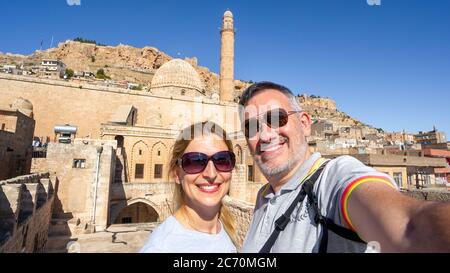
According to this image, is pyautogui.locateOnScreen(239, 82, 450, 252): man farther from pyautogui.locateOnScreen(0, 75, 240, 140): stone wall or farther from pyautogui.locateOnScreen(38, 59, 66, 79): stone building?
pyautogui.locateOnScreen(38, 59, 66, 79): stone building

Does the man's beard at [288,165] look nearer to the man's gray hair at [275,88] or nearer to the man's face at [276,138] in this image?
the man's face at [276,138]

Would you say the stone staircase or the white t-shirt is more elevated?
the white t-shirt

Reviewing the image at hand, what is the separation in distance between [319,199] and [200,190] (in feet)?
3.00

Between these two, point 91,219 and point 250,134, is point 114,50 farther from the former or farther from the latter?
point 250,134

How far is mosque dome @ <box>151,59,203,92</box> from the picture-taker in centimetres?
2814

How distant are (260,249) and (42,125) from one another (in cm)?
2463

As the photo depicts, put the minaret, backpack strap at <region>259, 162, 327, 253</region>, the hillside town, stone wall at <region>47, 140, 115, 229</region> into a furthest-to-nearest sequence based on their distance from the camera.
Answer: the minaret, stone wall at <region>47, 140, 115, 229</region>, the hillside town, backpack strap at <region>259, 162, 327, 253</region>

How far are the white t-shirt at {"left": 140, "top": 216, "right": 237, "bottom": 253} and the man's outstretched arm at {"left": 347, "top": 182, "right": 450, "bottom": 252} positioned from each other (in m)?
0.97

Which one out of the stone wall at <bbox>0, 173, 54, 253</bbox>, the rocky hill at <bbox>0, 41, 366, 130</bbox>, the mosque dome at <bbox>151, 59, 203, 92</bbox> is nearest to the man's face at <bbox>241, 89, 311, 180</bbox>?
the stone wall at <bbox>0, 173, 54, 253</bbox>

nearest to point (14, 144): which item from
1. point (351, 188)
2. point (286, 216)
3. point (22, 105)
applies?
point (22, 105)

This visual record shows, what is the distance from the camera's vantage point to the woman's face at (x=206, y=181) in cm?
183

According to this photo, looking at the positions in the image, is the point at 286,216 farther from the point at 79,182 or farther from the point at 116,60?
the point at 116,60

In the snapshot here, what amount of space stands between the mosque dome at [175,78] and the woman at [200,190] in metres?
27.1
